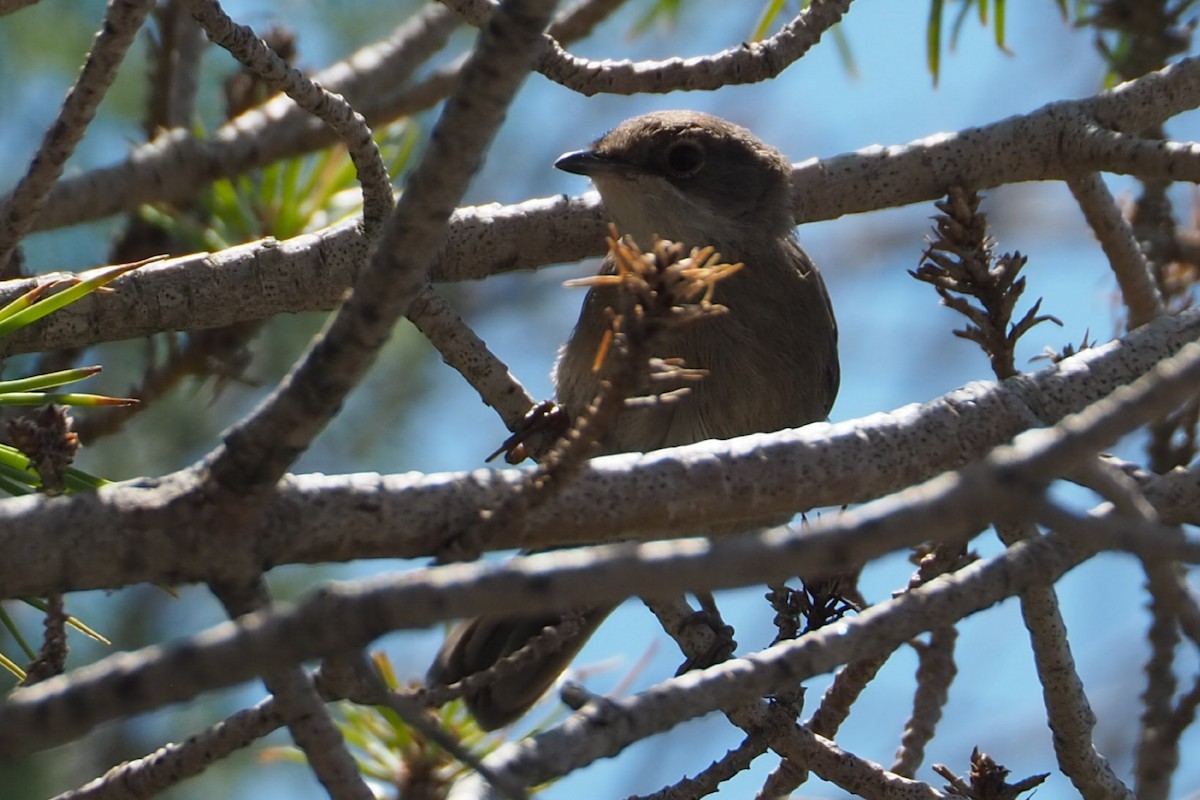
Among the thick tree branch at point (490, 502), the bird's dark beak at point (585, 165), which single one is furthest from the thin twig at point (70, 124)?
the bird's dark beak at point (585, 165)

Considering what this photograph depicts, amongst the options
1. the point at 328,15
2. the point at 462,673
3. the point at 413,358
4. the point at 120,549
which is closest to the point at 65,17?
the point at 328,15

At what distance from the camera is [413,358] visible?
295 inches

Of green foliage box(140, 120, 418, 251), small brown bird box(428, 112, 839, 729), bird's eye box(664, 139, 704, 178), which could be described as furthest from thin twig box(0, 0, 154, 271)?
bird's eye box(664, 139, 704, 178)

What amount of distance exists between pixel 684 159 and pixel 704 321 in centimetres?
90

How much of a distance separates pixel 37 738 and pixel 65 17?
5530 mm

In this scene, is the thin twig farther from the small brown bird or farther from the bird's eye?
the bird's eye

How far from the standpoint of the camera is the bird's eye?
16.6ft

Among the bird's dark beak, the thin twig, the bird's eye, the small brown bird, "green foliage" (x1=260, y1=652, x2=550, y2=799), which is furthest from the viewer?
the bird's eye

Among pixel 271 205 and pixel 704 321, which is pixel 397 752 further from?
pixel 271 205

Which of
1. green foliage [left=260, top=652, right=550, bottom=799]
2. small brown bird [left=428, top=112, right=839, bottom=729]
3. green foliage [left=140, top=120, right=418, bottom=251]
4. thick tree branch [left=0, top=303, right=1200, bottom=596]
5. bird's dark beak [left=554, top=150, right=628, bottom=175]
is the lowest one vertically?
thick tree branch [left=0, top=303, right=1200, bottom=596]

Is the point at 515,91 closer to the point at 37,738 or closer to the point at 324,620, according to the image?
the point at 324,620

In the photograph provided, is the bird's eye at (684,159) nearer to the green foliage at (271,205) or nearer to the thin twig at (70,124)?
the green foliage at (271,205)

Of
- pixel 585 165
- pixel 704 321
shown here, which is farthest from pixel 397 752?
pixel 585 165

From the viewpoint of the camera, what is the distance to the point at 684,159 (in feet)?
16.8
